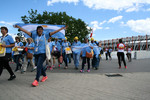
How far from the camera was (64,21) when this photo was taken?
34.0 metres

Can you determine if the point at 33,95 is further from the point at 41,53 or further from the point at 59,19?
the point at 59,19

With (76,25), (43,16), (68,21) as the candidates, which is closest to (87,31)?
(76,25)

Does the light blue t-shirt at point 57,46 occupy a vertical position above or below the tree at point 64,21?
below

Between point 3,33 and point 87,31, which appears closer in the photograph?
point 3,33

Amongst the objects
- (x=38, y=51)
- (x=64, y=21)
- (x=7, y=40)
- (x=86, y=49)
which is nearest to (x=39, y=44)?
(x=38, y=51)

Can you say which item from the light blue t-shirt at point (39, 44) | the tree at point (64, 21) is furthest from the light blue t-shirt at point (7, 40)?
the tree at point (64, 21)

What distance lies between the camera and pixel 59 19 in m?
32.7

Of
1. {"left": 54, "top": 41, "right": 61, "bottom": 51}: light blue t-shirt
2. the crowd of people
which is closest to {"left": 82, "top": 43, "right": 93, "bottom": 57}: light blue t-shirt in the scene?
the crowd of people

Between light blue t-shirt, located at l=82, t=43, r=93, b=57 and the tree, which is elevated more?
the tree

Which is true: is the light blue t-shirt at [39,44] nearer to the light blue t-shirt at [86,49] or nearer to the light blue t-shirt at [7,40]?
the light blue t-shirt at [7,40]

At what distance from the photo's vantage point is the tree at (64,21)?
31703 mm

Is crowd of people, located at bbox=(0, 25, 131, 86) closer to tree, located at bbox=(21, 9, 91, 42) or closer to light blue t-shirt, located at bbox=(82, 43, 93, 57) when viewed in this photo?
light blue t-shirt, located at bbox=(82, 43, 93, 57)

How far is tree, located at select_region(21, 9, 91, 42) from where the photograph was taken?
104ft

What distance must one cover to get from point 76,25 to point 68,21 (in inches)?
116
